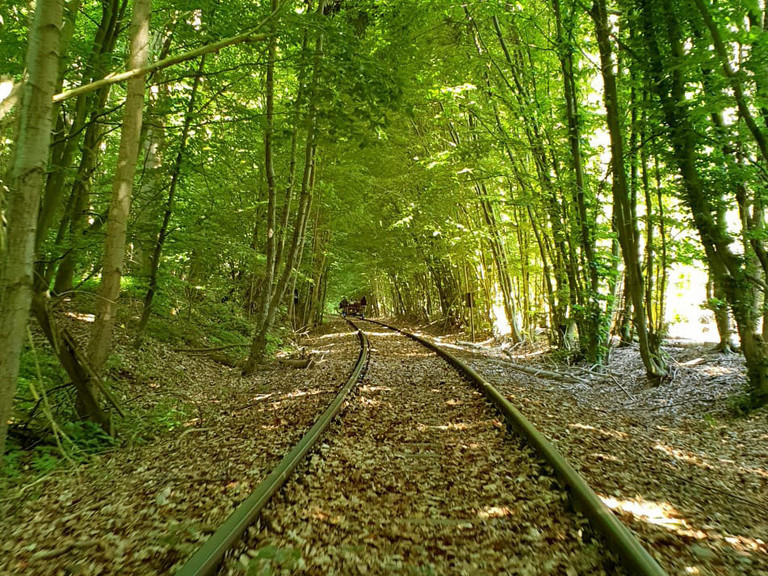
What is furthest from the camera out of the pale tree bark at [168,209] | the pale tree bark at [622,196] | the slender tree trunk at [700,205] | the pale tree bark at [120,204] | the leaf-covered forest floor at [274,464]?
the pale tree bark at [622,196]

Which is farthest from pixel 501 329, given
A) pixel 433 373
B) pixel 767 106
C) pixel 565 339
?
pixel 767 106

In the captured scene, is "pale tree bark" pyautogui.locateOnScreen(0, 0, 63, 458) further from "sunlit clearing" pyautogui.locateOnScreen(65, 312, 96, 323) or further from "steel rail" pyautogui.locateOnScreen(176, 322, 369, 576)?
"sunlit clearing" pyautogui.locateOnScreen(65, 312, 96, 323)

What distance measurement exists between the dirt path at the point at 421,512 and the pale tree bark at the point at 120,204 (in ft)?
8.25

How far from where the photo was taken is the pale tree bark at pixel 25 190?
2.97 meters

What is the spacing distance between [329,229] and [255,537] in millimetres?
16664

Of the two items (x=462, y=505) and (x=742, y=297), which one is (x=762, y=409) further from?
(x=462, y=505)

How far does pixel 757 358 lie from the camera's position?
18.2ft

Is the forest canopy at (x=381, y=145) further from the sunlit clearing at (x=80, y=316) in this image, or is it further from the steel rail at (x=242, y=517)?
the steel rail at (x=242, y=517)

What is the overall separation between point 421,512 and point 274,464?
138 centimetres

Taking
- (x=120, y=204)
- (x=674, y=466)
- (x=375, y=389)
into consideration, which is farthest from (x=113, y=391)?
(x=674, y=466)

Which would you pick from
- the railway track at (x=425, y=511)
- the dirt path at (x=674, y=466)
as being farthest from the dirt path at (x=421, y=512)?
the dirt path at (x=674, y=466)

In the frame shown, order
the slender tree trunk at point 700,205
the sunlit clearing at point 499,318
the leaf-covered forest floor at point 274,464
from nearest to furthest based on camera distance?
the leaf-covered forest floor at point 274,464 → the slender tree trunk at point 700,205 → the sunlit clearing at point 499,318

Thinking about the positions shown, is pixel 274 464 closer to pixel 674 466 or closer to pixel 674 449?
pixel 674 466

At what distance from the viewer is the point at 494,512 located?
3092 mm
